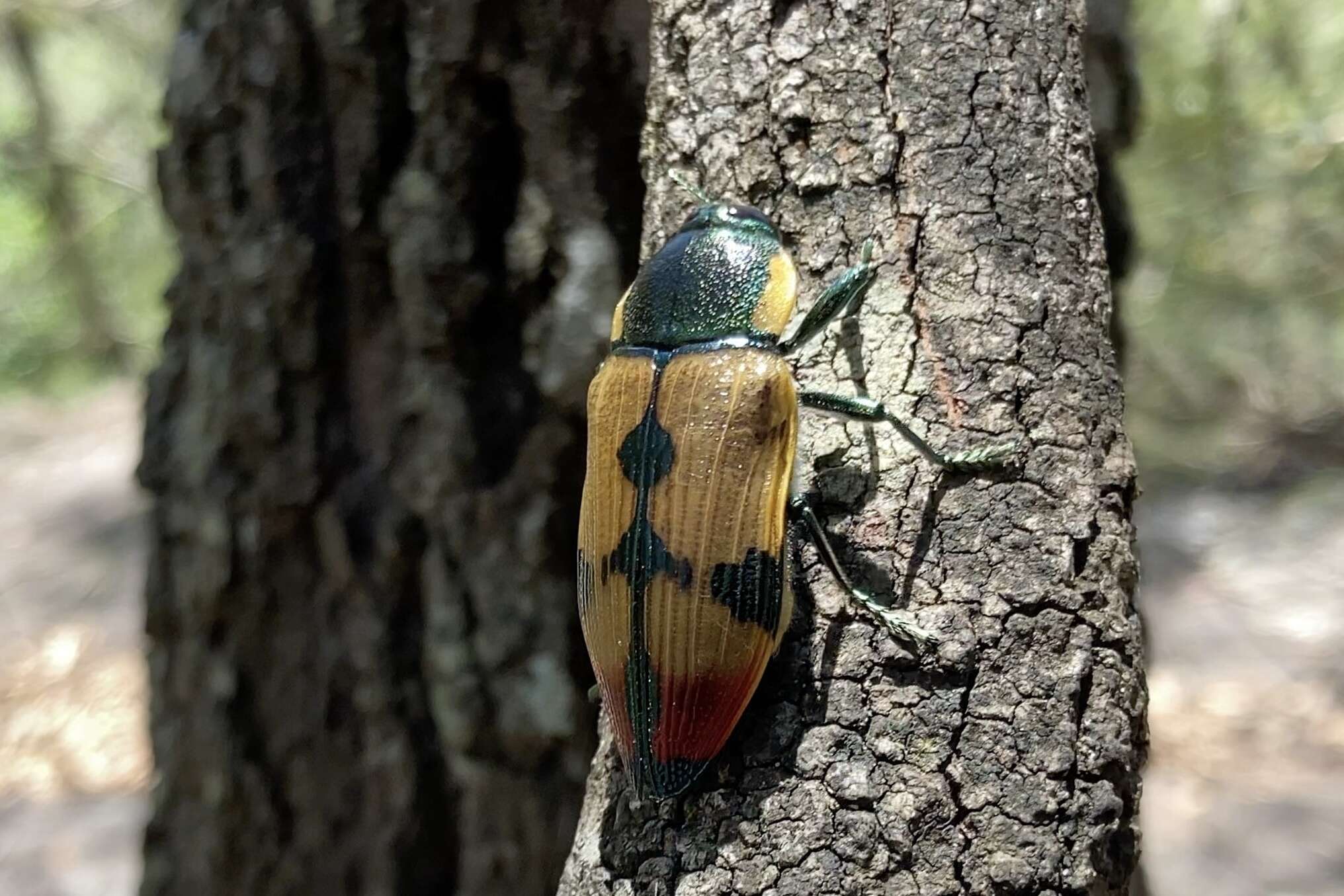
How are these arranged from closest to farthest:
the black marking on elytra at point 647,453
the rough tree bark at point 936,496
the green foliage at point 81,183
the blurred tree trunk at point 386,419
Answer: the rough tree bark at point 936,496 < the black marking on elytra at point 647,453 < the blurred tree trunk at point 386,419 < the green foliage at point 81,183

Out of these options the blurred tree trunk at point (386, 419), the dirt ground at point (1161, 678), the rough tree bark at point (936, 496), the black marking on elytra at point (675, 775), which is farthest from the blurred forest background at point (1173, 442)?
the black marking on elytra at point (675, 775)

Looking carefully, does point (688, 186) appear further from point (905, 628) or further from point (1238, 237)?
point (1238, 237)

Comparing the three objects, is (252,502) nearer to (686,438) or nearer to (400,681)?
(400,681)

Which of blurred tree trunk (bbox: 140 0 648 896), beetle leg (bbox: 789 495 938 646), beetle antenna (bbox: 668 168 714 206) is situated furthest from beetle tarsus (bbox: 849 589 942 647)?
blurred tree trunk (bbox: 140 0 648 896)

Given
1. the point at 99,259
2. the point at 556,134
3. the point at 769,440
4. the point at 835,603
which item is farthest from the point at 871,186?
the point at 99,259

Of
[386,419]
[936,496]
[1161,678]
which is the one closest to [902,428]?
[936,496]

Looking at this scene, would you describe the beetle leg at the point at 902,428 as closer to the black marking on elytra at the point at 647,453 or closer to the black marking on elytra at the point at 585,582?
the black marking on elytra at the point at 647,453

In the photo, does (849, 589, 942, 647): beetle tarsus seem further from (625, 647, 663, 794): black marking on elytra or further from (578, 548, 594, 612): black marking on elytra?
(578, 548, 594, 612): black marking on elytra

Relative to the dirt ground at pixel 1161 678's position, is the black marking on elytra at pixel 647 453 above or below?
above
